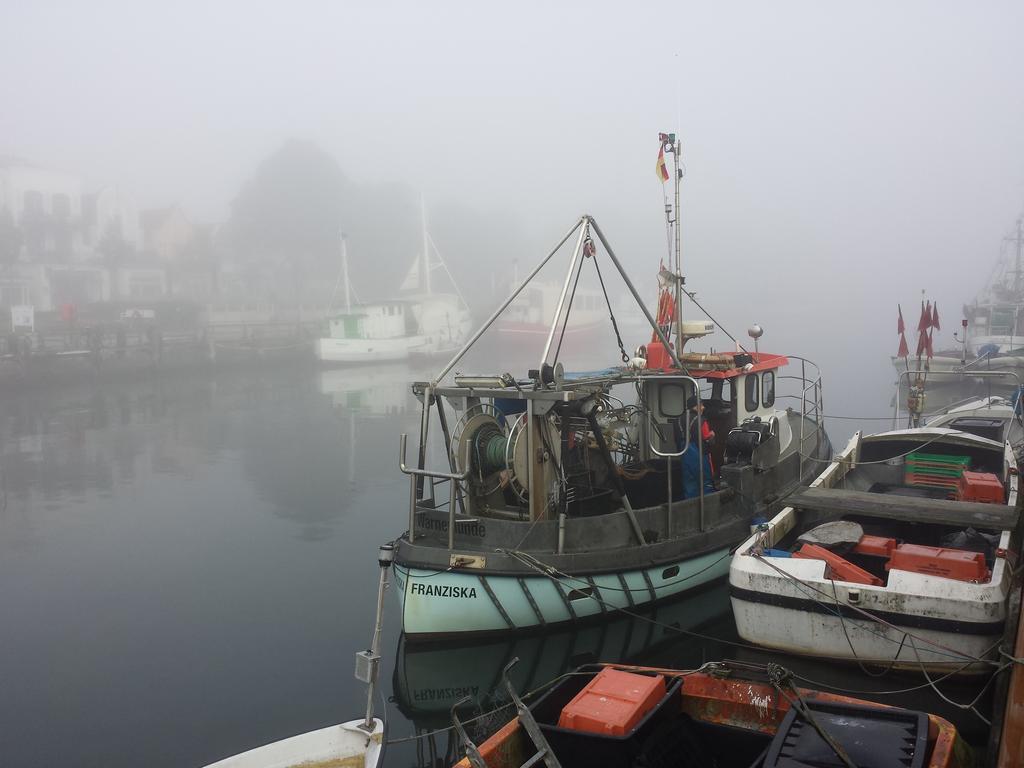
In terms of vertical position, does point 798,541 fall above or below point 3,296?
below

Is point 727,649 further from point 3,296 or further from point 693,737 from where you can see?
point 3,296

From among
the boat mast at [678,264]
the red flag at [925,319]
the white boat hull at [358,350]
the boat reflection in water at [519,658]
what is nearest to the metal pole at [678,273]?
the boat mast at [678,264]

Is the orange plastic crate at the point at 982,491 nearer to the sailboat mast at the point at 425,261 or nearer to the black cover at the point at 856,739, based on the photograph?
the black cover at the point at 856,739

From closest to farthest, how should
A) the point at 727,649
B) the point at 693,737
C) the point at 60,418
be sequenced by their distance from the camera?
1. the point at 693,737
2. the point at 727,649
3. the point at 60,418

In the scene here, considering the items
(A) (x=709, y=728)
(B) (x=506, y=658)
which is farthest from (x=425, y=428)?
(A) (x=709, y=728)

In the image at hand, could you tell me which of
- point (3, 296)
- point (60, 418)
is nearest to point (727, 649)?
point (60, 418)

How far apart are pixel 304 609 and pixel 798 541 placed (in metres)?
6.82

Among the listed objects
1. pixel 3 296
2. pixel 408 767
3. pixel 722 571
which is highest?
pixel 3 296

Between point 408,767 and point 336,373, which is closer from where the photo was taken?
point 408,767

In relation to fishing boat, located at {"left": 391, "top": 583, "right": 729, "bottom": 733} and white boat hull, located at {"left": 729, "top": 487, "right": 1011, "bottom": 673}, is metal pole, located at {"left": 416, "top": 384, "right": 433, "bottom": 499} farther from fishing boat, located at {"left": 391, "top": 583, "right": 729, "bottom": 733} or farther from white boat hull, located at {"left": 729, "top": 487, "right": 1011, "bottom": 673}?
white boat hull, located at {"left": 729, "top": 487, "right": 1011, "bottom": 673}

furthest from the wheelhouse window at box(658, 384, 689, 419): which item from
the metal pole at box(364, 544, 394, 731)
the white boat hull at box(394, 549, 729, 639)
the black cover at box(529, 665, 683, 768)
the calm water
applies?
the black cover at box(529, 665, 683, 768)

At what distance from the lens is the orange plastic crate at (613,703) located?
191 inches

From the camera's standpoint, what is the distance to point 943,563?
7.38 metres

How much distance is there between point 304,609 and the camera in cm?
1099
